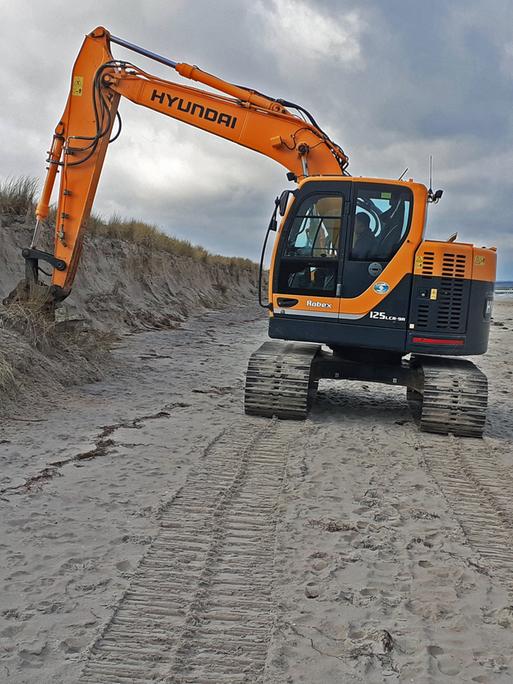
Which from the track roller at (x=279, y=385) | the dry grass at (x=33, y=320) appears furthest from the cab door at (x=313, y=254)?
the dry grass at (x=33, y=320)

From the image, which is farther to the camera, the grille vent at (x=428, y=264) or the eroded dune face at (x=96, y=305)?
the eroded dune face at (x=96, y=305)

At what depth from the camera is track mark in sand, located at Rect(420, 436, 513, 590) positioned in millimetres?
3758

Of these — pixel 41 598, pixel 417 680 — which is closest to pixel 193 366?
pixel 41 598

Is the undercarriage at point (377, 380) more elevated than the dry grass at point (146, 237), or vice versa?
the dry grass at point (146, 237)

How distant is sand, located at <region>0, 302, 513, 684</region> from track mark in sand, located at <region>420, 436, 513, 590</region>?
0.06 feet

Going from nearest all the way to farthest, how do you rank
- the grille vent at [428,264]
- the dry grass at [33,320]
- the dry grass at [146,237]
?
the grille vent at [428,264] < the dry grass at [33,320] < the dry grass at [146,237]

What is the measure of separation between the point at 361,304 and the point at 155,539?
414cm

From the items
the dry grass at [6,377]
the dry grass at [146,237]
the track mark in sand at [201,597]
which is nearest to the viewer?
the track mark in sand at [201,597]

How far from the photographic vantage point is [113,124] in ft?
28.2

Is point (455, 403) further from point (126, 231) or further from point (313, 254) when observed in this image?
point (126, 231)

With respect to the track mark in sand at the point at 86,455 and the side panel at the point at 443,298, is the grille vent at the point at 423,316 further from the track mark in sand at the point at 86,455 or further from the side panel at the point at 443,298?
the track mark in sand at the point at 86,455

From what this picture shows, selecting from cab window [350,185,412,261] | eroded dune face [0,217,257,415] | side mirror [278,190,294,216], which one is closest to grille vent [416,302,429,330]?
cab window [350,185,412,261]

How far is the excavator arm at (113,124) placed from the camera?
7961mm

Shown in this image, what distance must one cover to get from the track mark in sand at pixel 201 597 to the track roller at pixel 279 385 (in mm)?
2325
